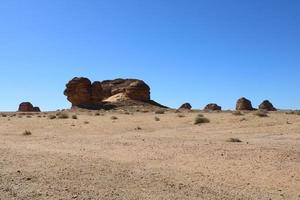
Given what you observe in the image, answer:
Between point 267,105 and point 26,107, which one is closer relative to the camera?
point 267,105

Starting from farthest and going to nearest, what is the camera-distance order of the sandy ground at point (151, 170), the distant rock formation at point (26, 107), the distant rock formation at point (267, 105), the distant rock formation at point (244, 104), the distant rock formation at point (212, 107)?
the distant rock formation at point (26, 107), the distant rock formation at point (212, 107), the distant rock formation at point (267, 105), the distant rock formation at point (244, 104), the sandy ground at point (151, 170)

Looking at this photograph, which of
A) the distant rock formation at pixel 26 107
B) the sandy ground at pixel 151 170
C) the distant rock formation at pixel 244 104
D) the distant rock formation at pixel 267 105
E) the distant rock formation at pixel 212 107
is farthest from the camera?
the distant rock formation at pixel 26 107

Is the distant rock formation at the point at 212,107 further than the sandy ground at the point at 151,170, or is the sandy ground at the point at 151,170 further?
the distant rock formation at the point at 212,107

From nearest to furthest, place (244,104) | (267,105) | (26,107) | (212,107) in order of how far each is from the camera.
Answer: (244,104) → (267,105) → (212,107) → (26,107)

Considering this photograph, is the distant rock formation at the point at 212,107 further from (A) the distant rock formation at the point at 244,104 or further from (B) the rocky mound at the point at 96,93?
(B) the rocky mound at the point at 96,93

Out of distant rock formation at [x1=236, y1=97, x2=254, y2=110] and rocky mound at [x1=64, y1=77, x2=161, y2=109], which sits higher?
rocky mound at [x1=64, y1=77, x2=161, y2=109]

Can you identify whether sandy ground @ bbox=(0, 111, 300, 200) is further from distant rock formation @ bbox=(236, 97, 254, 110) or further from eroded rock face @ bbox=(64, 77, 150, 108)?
eroded rock face @ bbox=(64, 77, 150, 108)

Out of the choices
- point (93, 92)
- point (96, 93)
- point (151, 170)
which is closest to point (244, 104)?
point (96, 93)

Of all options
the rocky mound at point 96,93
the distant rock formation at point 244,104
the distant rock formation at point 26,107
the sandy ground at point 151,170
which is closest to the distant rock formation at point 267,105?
the distant rock formation at point 244,104

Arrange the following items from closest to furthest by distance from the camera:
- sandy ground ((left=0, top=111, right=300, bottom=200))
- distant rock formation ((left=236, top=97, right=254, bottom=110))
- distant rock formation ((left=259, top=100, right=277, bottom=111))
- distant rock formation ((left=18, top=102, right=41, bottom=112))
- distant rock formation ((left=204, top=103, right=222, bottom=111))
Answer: sandy ground ((left=0, top=111, right=300, bottom=200))
distant rock formation ((left=236, top=97, right=254, bottom=110))
distant rock formation ((left=259, top=100, right=277, bottom=111))
distant rock formation ((left=204, top=103, right=222, bottom=111))
distant rock formation ((left=18, top=102, right=41, bottom=112))

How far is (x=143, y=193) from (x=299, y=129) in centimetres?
1564

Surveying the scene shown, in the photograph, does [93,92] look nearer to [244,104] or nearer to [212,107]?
[212,107]

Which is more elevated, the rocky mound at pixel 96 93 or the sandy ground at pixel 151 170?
the rocky mound at pixel 96 93

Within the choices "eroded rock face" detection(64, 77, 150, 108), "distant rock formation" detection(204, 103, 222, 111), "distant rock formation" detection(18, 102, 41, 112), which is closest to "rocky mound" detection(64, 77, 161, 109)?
"eroded rock face" detection(64, 77, 150, 108)
